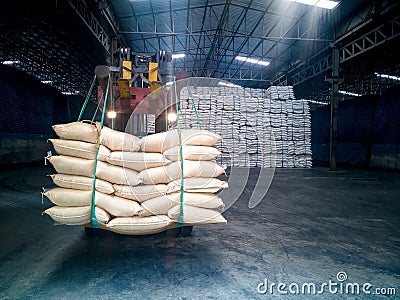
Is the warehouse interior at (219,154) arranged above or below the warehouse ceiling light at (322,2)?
below

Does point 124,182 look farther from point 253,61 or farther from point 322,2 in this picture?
point 253,61

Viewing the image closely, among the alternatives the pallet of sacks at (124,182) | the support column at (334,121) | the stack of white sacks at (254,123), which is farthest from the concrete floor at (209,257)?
the support column at (334,121)

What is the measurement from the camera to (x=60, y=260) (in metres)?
2.27

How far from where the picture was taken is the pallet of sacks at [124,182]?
2061 millimetres

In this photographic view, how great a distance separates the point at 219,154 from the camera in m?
2.57

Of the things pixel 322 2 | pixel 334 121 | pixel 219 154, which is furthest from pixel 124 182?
pixel 334 121

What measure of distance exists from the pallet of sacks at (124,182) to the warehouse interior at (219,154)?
3 centimetres

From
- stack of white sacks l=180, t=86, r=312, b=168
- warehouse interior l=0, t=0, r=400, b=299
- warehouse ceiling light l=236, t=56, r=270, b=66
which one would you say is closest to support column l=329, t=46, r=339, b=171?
warehouse interior l=0, t=0, r=400, b=299

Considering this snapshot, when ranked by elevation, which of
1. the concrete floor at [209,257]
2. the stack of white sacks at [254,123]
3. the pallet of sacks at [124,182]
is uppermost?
the stack of white sacks at [254,123]

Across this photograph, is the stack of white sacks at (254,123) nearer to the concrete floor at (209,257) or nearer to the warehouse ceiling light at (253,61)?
the concrete floor at (209,257)

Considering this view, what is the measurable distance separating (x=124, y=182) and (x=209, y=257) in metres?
1.05

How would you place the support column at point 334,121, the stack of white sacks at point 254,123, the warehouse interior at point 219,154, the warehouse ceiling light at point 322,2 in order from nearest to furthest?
the warehouse interior at point 219,154
the warehouse ceiling light at point 322,2
the stack of white sacks at point 254,123
the support column at point 334,121

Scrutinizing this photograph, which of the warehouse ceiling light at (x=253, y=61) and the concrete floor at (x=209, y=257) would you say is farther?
the warehouse ceiling light at (x=253, y=61)

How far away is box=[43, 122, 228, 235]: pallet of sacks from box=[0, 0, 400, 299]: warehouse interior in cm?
3
